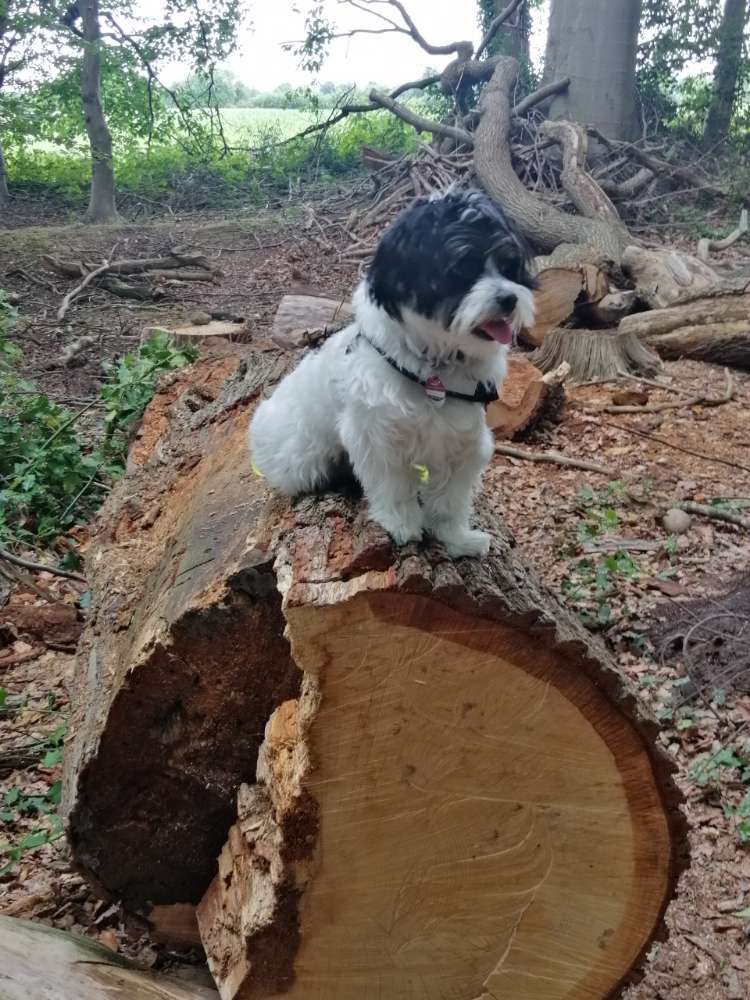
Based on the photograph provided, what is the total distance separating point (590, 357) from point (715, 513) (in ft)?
9.32

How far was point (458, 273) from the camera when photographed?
2.64 m

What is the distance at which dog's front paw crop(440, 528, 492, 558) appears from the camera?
108 inches

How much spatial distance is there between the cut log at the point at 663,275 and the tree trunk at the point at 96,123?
896cm

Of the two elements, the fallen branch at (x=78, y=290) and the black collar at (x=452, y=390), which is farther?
the fallen branch at (x=78, y=290)

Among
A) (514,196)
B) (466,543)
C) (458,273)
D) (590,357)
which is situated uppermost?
(514,196)

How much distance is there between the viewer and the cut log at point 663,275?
10.0 meters

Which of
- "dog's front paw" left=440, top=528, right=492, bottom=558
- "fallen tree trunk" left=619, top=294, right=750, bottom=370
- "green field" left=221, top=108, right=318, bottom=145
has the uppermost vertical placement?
"green field" left=221, top=108, right=318, bottom=145

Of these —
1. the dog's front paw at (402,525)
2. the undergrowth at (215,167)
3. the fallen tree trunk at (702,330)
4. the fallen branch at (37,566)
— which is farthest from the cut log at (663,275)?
the dog's front paw at (402,525)

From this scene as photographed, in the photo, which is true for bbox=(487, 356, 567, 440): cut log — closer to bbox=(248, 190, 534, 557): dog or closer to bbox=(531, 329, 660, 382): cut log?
bbox=(531, 329, 660, 382): cut log

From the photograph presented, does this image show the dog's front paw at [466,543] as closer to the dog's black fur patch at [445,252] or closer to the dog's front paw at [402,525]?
the dog's front paw at [402,525]

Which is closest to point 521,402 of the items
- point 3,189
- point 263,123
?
point 263,123

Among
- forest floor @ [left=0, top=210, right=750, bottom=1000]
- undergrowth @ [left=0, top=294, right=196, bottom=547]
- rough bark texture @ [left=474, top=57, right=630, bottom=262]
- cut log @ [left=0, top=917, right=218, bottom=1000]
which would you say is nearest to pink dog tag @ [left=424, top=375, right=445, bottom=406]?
forest floor @ [left=0, top=210, right=750, bottom=1000]

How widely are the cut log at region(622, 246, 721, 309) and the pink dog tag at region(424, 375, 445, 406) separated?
747cm

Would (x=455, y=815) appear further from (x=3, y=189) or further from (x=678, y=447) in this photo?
(x=3, y=189)
